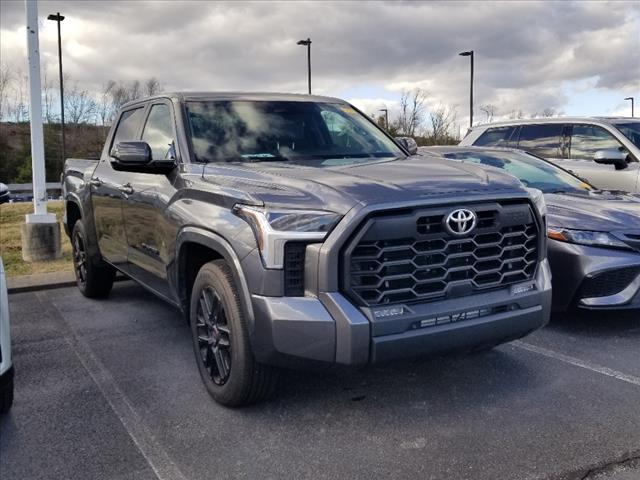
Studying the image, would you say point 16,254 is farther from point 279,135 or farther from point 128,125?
point 279,135

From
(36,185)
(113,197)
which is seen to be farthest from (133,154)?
(36,185)

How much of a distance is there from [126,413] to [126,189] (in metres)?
1.89

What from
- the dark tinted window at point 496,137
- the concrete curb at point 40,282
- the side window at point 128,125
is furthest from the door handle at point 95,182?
the dark tinted window at point 496,137

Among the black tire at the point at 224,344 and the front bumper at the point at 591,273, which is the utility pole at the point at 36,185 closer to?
the black tire at the point at 224,344

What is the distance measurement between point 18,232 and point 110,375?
25.0 feet

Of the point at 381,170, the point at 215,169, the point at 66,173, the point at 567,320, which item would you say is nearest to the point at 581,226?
the point at 567,320

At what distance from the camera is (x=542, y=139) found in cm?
881

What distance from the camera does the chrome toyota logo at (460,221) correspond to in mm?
3203

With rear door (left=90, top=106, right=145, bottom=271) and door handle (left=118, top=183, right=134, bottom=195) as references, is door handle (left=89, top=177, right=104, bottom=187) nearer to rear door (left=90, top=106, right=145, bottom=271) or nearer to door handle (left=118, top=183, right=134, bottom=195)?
rear door (left=90, top=106, right=145, bottom=271)

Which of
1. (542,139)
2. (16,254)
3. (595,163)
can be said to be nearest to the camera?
(595,163)

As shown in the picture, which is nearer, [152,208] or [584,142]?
[152,208]

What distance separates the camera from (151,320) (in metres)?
5.59

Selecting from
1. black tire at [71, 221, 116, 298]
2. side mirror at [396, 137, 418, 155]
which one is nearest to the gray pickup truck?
side mirror at [396, 137, 418, 155]

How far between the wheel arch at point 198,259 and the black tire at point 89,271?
2168 mm
